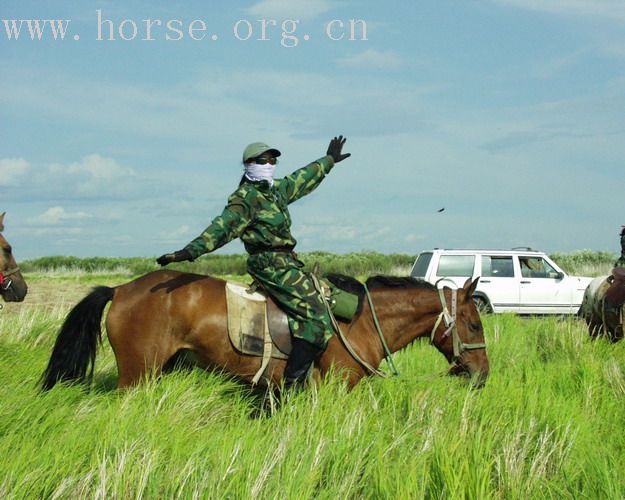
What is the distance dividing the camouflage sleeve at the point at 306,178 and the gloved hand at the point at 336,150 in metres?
0.13

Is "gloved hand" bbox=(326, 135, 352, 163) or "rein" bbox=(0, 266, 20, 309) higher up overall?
"gloved hand" bbox=(326, 135, 352, 163)

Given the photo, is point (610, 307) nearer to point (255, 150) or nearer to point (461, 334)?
point (461, 334)

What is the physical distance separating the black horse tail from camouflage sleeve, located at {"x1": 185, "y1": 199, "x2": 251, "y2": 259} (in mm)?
1074

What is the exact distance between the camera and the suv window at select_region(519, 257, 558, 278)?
756 inches

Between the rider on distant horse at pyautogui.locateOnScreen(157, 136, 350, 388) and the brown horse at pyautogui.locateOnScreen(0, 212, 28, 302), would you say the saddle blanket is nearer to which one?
the rider on distant horse at pyautogui.locateOnScreen(157, 136, 350, 388)

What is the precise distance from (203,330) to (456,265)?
13.8 meters

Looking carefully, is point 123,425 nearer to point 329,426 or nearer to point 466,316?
point 329,426

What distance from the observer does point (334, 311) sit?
614 cm

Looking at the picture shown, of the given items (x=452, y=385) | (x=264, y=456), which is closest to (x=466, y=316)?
(x=452, y=385)

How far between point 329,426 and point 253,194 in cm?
216

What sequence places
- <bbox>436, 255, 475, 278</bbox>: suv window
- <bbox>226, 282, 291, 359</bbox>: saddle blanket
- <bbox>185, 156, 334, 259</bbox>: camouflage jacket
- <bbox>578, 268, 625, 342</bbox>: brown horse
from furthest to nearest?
<bbox>436, 255, 475, 278</bbox>: suv window → <bbox>578, 268, 625, 342</bbox>: brown horse → <bbox>226, 282, 291, 359</bbox>: saddle blanket → <bbox>185, 156, 334, 259</bbox>: camouflage jacket

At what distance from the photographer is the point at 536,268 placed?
19344 mm

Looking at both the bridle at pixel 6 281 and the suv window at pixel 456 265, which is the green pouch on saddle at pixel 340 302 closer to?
the bridle at pixel 6 281

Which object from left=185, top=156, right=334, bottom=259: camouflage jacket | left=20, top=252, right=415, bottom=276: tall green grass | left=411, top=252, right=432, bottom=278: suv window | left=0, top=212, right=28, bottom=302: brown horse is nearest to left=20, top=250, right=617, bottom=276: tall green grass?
left=20, top=252, right=415, bottom=276: tall green grass
